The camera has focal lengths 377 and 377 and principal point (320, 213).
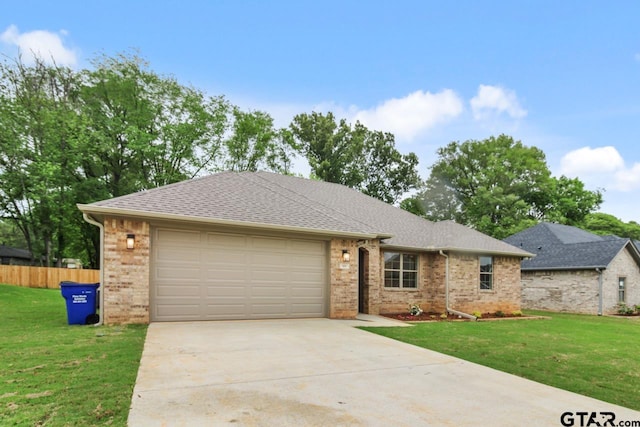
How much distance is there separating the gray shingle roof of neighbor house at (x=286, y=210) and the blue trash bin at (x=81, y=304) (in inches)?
72.7

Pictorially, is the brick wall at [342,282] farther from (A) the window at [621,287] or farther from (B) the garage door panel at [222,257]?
(A) the window at [621,287]

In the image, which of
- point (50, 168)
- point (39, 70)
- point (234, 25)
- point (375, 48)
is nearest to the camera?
point (234, 25)

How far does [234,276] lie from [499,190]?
96.8 feet

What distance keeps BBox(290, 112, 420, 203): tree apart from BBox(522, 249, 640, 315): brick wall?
54.6 ft

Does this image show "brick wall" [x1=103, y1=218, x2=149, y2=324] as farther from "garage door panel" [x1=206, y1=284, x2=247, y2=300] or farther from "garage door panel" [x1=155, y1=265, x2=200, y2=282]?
"garage door panel" [x1=206, y1=284, x2=247, y2=300]

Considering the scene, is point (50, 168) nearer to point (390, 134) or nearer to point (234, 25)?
point (234, 25)

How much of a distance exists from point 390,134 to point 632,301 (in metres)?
22.2

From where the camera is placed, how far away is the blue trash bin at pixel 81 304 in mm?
8602

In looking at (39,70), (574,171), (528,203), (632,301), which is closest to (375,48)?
(632,301)

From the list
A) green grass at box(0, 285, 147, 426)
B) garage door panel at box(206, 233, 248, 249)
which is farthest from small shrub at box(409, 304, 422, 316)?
green grass at box(0, 285, 147, 426)

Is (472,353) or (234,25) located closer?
(472,353)

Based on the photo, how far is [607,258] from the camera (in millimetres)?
18188

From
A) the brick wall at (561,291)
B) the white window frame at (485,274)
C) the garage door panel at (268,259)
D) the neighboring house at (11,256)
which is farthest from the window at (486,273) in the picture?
the neighboring house at (11,256)

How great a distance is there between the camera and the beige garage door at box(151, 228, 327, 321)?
9.05 metres
